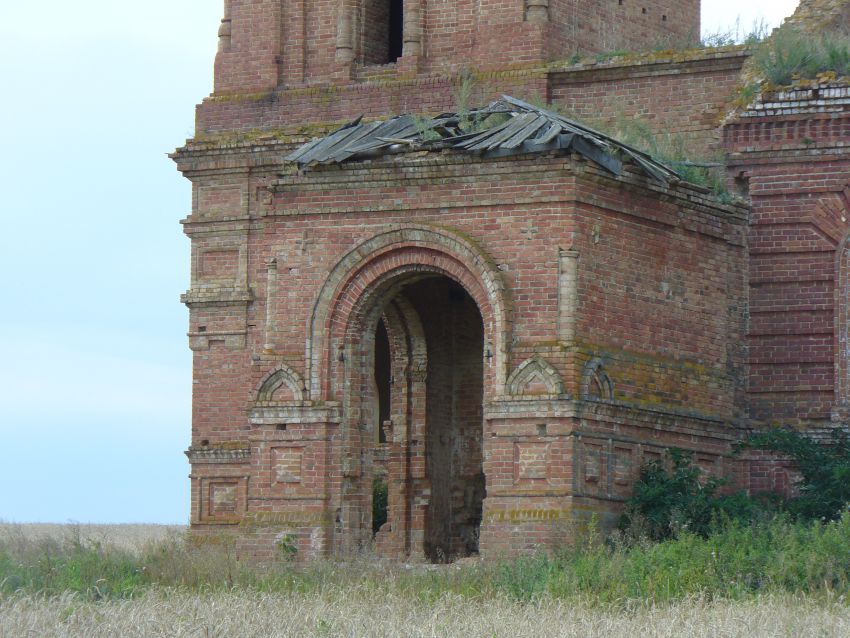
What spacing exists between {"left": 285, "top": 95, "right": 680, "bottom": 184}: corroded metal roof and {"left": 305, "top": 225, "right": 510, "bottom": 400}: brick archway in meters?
0.95

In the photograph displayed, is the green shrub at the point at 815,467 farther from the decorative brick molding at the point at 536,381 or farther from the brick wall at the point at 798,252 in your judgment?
the decorative brick molding at the point at 536,381

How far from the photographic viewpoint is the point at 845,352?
76.8ft

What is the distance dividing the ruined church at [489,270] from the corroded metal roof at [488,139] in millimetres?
41

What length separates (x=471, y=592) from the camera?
19.1 metres

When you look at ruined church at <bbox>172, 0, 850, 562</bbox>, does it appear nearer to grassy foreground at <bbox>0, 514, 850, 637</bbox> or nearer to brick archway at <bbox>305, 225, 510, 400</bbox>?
brick archway at <bbox>305, 225, 510, 400</bbox>

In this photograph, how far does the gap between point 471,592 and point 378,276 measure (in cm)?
432

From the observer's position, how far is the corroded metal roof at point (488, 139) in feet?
69.9

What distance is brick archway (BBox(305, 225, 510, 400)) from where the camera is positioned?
21.5 m

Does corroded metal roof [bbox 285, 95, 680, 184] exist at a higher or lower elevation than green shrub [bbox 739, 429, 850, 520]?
higher

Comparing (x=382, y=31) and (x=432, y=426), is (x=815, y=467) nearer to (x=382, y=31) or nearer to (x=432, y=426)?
(x=432, y=426)

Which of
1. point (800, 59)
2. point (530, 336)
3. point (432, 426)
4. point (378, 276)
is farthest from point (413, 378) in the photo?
point (800, 59)

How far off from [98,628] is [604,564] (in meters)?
5.18

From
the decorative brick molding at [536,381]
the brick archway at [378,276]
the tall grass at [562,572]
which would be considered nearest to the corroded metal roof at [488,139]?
the brick archway at [378,276]

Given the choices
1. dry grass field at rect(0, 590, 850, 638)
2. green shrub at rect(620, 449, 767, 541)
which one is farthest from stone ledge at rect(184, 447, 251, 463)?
dry grass field at rect(0, 590, 850, 638)
